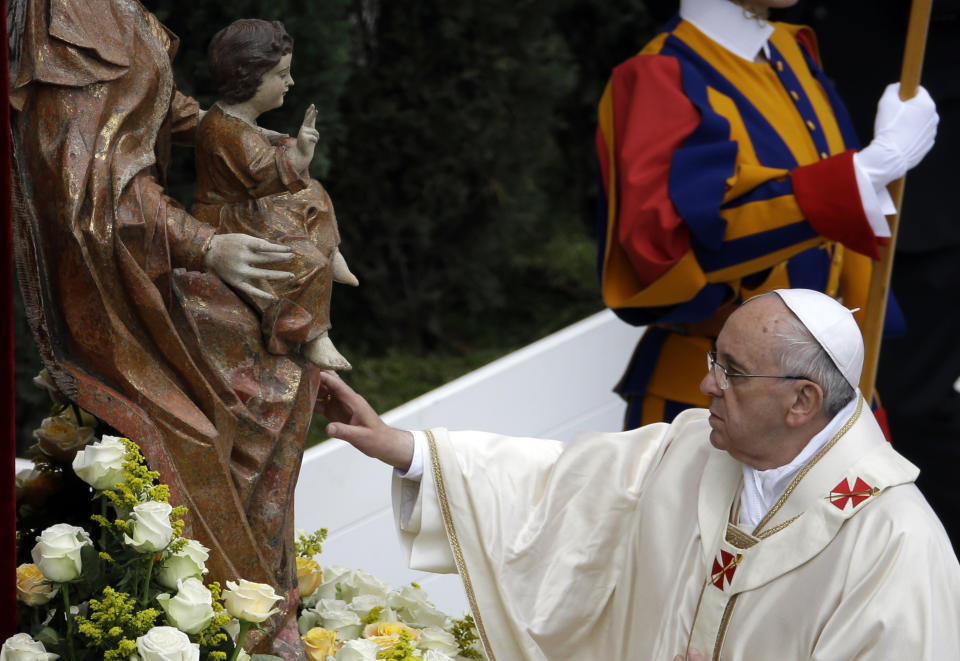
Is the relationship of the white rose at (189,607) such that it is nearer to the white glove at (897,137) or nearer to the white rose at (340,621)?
the white rose at (340,621)

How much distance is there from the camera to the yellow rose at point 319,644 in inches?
96.8

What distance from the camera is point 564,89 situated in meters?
5.76

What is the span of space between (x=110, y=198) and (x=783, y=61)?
224 centimetres

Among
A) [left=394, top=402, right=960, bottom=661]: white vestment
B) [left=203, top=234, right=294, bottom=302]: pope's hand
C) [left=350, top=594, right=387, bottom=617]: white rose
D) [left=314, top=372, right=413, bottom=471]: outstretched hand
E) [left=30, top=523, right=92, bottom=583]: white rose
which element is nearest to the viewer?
[left=30, top=523, right=92, bottom=583]: white rose

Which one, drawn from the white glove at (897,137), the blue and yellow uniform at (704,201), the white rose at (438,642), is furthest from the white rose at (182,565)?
the white glove at (897,137)

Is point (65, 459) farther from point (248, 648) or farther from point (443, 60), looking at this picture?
point (443, 60)

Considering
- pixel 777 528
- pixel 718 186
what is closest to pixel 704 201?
pixel 718 186

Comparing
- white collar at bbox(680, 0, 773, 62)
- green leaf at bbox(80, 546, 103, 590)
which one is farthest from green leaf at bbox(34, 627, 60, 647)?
white collar at bbox(680, 0, 773, 62)

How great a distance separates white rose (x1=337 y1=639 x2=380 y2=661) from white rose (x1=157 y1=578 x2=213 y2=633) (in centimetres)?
40

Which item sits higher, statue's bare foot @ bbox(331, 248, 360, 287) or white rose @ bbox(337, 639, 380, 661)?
statue's bare foot @ bbox(331, 248, 360, 287)

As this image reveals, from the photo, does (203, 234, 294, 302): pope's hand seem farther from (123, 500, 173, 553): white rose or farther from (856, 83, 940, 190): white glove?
(856, 83, 940, 190): white glove

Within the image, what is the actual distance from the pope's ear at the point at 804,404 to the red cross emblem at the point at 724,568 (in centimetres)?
28

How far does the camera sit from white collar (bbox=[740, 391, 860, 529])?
Answer: 248cm

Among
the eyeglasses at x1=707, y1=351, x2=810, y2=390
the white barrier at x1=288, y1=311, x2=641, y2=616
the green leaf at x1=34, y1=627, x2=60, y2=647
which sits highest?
the eyeglasses at x1=707, y1=351, x2=810, y2=390
